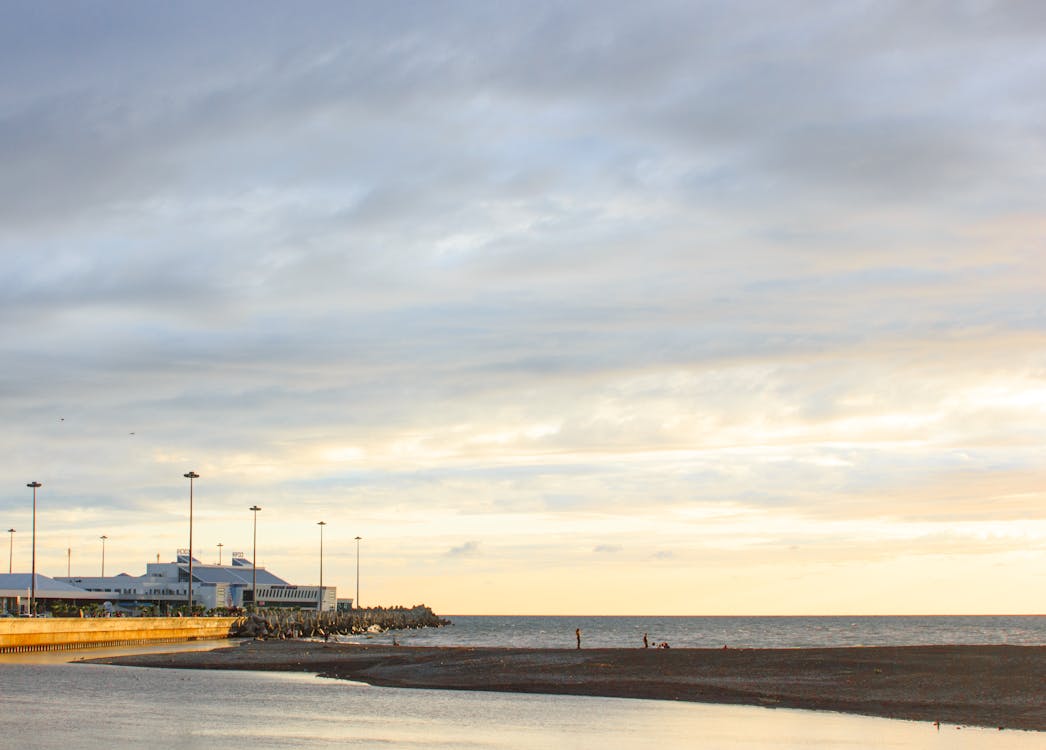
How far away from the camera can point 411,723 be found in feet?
128

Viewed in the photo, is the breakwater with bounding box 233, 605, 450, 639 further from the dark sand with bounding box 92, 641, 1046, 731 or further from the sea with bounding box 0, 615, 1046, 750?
the sea with bounding box 0, 615, 1046, 750

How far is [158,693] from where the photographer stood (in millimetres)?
50344

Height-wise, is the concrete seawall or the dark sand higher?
the concrete seawall

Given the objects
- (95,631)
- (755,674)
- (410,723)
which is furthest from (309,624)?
(410,723)

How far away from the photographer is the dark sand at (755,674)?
46.1 meters

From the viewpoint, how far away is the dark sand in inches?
1816

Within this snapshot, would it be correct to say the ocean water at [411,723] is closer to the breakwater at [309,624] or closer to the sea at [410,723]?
the sea at [410,723]

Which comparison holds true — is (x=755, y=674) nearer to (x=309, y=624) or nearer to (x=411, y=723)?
(x=411, y=723)

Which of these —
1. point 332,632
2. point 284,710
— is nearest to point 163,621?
point 332,632

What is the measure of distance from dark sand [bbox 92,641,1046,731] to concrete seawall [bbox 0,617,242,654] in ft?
29.0

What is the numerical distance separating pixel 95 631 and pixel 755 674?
61.1 m

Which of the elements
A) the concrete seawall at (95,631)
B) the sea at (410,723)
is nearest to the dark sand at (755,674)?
the sea at (410,723)

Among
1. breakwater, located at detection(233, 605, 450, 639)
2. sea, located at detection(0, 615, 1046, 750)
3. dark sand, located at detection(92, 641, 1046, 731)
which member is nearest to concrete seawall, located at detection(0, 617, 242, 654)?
breakwater, located at detection(233, 605, 450, 639)

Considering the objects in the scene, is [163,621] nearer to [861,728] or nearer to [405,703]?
[405,703]
